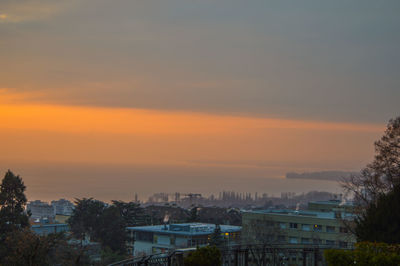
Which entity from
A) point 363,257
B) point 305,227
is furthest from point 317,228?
point 363,257

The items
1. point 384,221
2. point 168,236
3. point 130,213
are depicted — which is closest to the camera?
point 384,221

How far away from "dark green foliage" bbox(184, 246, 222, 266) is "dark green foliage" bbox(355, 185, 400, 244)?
7.16m

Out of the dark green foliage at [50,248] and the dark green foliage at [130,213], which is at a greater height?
the dark green foliage at [130,213]

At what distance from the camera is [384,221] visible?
1759 cm

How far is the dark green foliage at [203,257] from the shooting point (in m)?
12.5

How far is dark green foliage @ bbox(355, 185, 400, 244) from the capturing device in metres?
17.4

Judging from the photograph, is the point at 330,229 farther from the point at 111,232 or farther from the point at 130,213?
the point at 130,213

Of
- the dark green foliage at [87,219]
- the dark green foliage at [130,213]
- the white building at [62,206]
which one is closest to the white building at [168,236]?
the dark green foliage at [87,219]

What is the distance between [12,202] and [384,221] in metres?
28.1

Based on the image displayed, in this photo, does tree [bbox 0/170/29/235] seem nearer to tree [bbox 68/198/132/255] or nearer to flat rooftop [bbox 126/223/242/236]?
tree [bbox 68/198/132/255]

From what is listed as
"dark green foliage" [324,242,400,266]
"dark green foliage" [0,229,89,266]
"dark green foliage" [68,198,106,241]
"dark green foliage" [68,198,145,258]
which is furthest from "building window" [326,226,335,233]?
"dark green foliage" [324,242,400,266]

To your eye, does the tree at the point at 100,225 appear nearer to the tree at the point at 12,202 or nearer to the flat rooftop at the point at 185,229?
the flat rooftop at the point at 185,229

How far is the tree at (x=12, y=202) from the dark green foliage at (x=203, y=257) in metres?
27.7

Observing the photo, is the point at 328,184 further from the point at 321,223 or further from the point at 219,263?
the point at 219,263
